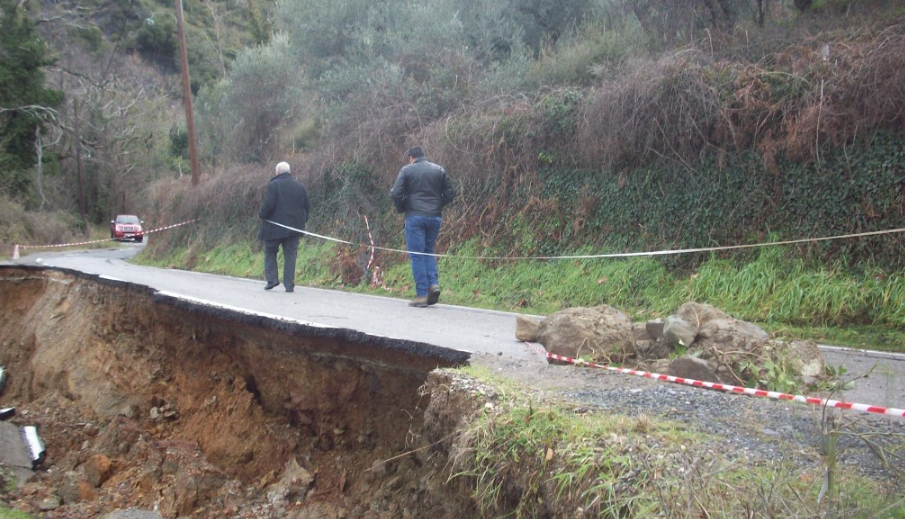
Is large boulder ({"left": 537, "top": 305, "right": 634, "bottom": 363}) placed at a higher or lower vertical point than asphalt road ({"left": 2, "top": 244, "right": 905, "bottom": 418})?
higher

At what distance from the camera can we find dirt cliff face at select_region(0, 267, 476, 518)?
233 inches

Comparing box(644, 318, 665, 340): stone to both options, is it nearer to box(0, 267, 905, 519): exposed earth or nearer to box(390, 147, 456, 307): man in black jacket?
box(0, 267, 905, 519): exposed earth

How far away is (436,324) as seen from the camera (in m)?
8.26

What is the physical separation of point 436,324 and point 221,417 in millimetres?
2464

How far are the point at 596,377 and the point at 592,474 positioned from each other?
5.75 ft

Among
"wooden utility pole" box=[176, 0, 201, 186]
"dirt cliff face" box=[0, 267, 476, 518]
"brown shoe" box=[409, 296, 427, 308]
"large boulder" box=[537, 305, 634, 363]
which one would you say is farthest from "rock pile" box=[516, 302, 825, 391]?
"wooden utility pole" box=[176, 0, 201, 186]

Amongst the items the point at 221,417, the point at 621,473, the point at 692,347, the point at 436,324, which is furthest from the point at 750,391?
the point at 221,417

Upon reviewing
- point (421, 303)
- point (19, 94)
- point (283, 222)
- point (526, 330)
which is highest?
point (19, 94)

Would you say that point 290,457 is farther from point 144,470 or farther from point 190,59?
point 190,59

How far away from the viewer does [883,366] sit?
6020mm

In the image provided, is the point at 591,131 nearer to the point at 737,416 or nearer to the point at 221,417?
the point at 221,417

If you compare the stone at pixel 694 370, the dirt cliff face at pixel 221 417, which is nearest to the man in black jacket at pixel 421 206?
the dirt cliff face at pixel 221 417

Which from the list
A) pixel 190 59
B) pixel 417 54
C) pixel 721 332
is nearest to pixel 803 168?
pixel 721 332

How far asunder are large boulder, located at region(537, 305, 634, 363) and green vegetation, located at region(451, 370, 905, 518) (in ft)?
4.60
